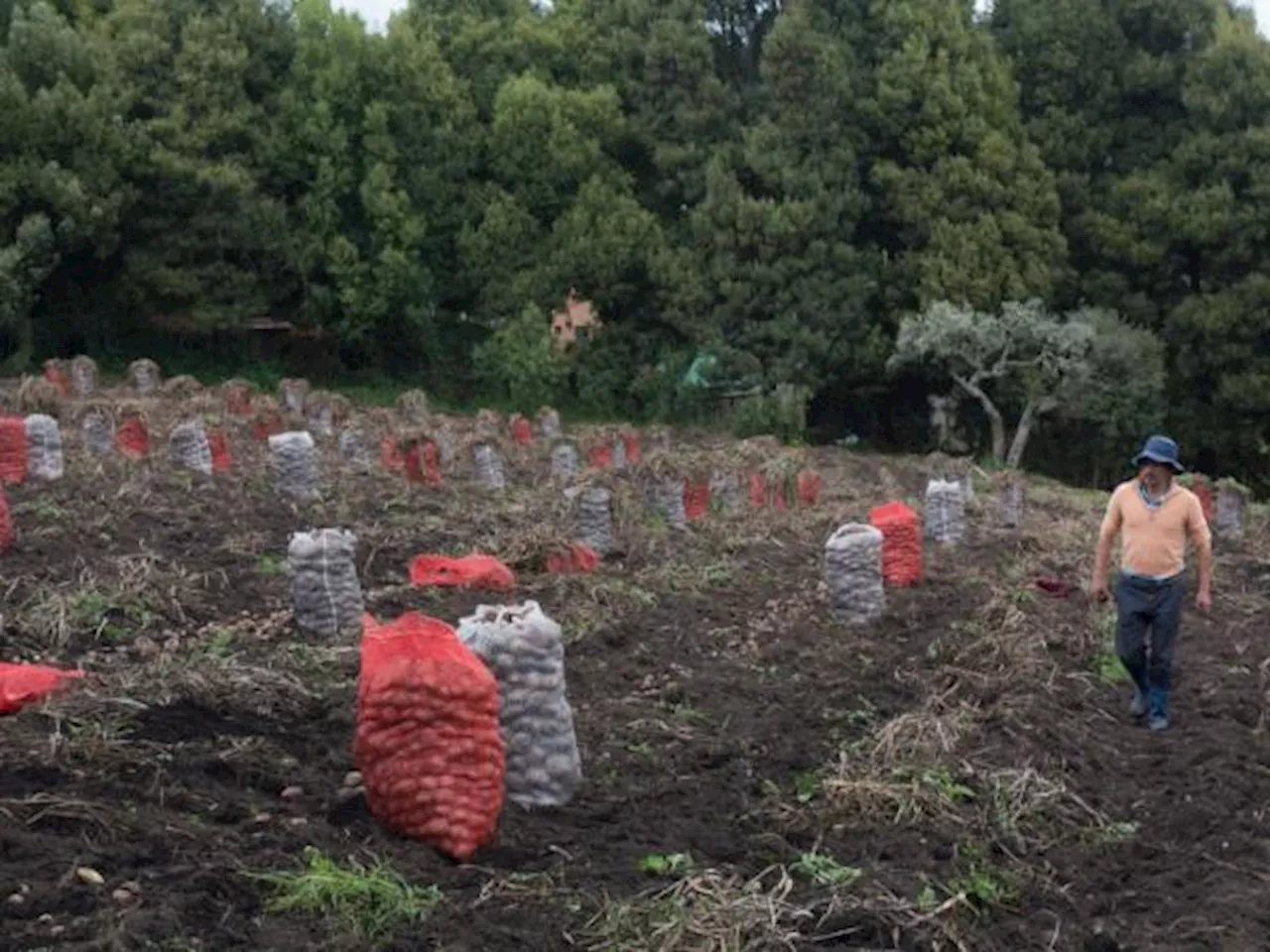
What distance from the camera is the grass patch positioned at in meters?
3.61

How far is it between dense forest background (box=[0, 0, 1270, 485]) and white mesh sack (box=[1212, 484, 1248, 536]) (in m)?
6.65

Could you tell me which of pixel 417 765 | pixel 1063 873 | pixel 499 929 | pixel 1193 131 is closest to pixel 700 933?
pixel 499 929

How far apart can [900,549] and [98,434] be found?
5914mm

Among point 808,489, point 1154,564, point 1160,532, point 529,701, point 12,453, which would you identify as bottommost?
point 808,489

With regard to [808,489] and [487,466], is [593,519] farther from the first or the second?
[808,489]

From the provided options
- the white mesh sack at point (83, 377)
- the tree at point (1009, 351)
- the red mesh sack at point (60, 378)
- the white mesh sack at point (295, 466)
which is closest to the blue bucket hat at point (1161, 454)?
the white mesh sack at point (295, 466)

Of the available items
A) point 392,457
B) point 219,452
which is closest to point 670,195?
point 392,457

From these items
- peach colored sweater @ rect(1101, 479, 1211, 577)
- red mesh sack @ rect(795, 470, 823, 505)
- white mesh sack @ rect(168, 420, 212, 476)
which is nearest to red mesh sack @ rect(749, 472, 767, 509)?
red mesh sack @ rect(795, 470, 823, 505)

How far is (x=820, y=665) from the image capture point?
709 cm

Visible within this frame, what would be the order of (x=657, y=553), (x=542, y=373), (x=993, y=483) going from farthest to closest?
(x=542, y=373)
(x=993, y=483)
(x=657, y=553)

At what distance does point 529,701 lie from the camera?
15.4 ft

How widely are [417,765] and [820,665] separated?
3.21 meters

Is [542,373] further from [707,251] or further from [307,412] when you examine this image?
[307,412]

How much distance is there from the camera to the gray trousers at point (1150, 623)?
6.36 meters
